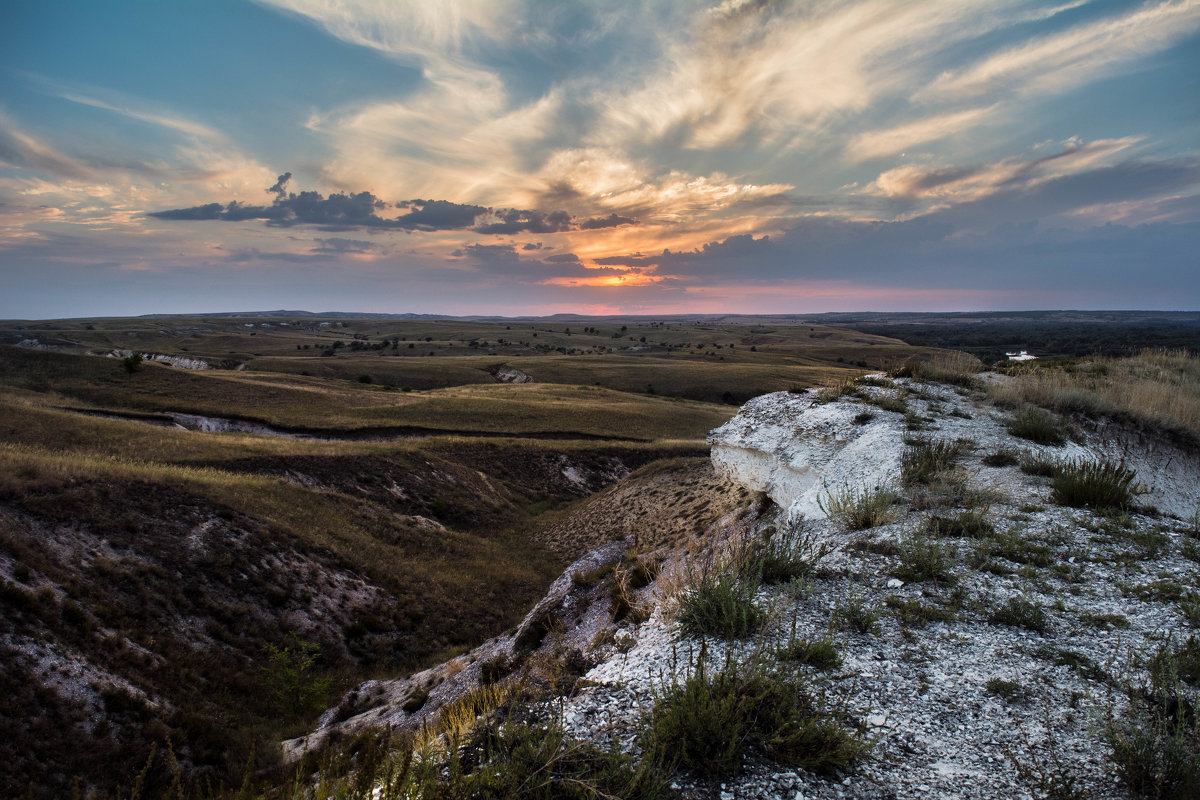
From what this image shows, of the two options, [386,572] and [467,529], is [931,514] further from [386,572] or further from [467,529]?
[467,529]

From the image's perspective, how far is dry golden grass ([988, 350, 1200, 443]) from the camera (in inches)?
523

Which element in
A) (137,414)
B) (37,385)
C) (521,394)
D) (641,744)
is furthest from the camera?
(521,394)

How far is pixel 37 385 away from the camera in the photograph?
36156 mm

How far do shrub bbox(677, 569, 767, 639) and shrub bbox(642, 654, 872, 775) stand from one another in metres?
1.23

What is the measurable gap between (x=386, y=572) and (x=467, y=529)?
25.9 ft

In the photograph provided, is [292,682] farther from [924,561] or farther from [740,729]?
[924,561]

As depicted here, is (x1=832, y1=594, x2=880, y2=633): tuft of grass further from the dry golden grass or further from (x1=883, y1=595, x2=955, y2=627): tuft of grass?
the dry golden grass

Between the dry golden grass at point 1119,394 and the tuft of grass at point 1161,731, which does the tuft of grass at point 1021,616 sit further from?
the dry golden grass at point 1119,394

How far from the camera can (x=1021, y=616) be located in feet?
17.9

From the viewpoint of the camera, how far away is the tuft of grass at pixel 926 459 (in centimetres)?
964

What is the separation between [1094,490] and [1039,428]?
4.13m

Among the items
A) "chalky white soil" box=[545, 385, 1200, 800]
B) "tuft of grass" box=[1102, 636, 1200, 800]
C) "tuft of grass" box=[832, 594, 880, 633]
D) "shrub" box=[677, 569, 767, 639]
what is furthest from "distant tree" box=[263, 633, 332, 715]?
"tuft of grass" box=[1102, 636, 1200, 800]

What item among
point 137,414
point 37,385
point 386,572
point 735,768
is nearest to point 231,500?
point 386,572

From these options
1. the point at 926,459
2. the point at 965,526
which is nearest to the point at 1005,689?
the point at 965,526
